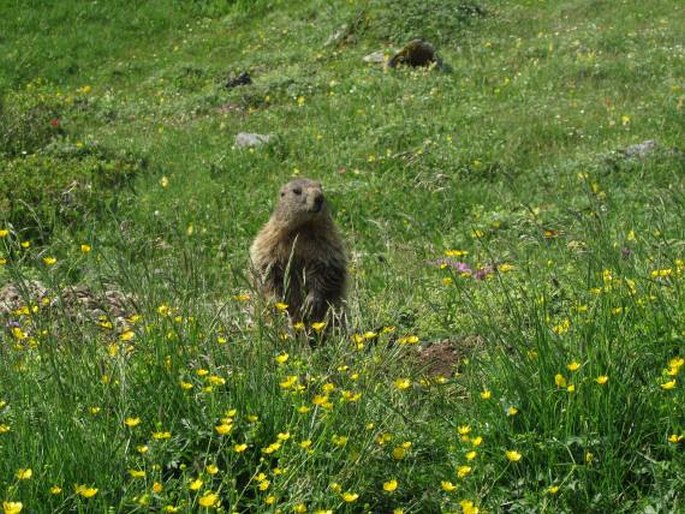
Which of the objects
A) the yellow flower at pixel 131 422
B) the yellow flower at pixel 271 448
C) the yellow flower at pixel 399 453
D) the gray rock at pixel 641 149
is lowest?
the gray rock at pixel 641 149

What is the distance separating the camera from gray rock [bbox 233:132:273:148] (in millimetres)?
14720

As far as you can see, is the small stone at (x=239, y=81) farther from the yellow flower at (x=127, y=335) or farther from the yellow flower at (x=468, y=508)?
the yellow flower at (x=468, y=508)

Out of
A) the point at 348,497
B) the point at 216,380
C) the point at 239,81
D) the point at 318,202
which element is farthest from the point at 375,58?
the point at 348,497

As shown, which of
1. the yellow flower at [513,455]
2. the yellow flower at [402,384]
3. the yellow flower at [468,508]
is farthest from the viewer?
the yellow flower at [402,384]

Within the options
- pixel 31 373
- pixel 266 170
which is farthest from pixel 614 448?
pixel 266 170

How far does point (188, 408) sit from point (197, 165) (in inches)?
405

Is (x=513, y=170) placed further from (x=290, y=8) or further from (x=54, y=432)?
(x=290, y=8)

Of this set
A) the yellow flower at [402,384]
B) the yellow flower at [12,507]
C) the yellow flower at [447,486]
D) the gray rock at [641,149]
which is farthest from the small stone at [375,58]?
the yellow flower at [12,507]

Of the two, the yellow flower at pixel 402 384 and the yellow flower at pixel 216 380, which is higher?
the yellow flower at pixel 216 380

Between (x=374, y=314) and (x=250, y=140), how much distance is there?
9.31m

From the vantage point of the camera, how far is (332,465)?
13.6ft

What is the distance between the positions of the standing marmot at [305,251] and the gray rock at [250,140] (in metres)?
7.11

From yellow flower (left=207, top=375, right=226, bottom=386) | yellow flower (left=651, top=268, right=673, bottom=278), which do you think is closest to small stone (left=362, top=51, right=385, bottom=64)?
yellow flower (left=651, top=268, right=673, bottom=278)

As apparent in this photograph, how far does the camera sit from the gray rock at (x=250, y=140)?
48.3 ft
